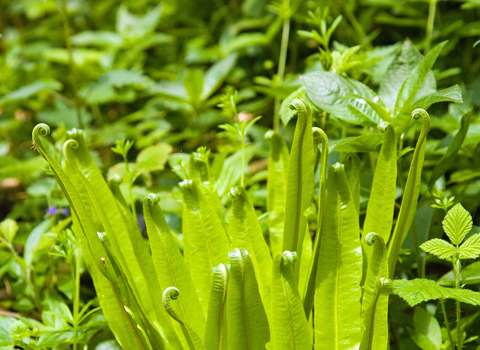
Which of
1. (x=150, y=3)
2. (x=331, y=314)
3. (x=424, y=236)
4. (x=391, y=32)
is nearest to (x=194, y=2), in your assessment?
(x=150, y=3)

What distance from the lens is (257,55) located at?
1801 millimetres

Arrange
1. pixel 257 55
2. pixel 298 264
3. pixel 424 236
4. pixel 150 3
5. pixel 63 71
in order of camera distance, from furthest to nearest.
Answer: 1. pixel 150 3
2. pixel 63 71
3. pixel 257 55
4. pixel 424 236
5. pixel 298 264

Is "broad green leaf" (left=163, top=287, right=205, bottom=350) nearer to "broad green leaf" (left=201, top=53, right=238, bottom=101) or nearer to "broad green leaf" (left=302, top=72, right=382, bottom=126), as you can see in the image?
"broad green leaf" (left=302, top=72, right=382, bottom=126)

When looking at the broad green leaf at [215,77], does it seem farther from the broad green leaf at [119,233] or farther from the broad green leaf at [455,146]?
the broad green leaf at [455,146]

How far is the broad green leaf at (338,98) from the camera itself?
80 centimetres

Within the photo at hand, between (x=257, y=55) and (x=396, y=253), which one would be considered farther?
(x=257, y=55)

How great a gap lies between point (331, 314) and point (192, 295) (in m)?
0.22

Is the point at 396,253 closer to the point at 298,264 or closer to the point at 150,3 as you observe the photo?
the point at 298,264

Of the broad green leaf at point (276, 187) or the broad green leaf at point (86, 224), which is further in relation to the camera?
the broad green leaf at point (276, 187)

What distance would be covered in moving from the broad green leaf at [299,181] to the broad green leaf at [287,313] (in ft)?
0.38

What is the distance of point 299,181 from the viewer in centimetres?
68

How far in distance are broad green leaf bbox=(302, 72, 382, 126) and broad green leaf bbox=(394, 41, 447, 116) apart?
0.06 meters

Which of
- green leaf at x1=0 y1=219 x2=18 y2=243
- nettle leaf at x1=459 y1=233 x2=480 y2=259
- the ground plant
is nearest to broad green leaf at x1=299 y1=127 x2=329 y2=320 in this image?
the ground plant

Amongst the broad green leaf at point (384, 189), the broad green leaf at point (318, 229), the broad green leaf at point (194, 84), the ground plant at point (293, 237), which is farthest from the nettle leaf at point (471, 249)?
the broad green leaf at point (194, 84)
